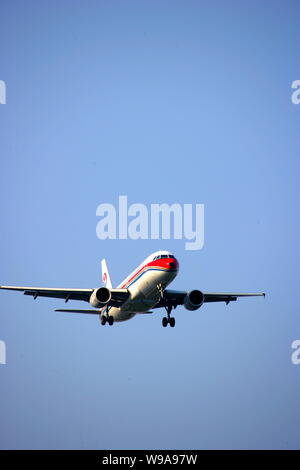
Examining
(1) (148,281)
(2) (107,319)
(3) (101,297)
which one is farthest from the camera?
(2) (107,319)

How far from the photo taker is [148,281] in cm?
7331

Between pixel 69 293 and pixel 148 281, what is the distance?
9476 mm

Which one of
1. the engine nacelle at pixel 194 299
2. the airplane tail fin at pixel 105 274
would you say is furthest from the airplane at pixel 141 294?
the airplane tail fin at pixel 105 274

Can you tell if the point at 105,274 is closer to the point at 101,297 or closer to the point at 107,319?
the point at 107,319

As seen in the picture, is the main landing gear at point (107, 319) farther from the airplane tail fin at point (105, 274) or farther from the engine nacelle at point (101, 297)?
the airplane tail fin at point (105, 274)

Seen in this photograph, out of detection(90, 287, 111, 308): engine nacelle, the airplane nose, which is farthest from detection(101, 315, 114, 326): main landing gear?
the airplane nose

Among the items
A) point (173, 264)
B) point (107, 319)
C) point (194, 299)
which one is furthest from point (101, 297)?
point (173, 264)

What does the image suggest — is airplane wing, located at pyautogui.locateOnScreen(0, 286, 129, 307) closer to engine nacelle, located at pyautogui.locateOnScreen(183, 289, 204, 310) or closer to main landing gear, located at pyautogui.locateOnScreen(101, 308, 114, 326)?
main landing gear, located at pyautogui.locateOnScreen(101, 308, 114, 326)

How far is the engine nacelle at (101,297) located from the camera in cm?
7675

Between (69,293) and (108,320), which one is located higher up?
(69,293)

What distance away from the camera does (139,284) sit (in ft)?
244

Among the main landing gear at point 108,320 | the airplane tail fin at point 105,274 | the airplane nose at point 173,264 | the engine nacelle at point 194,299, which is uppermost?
the airplane tail fin at point 105,274
